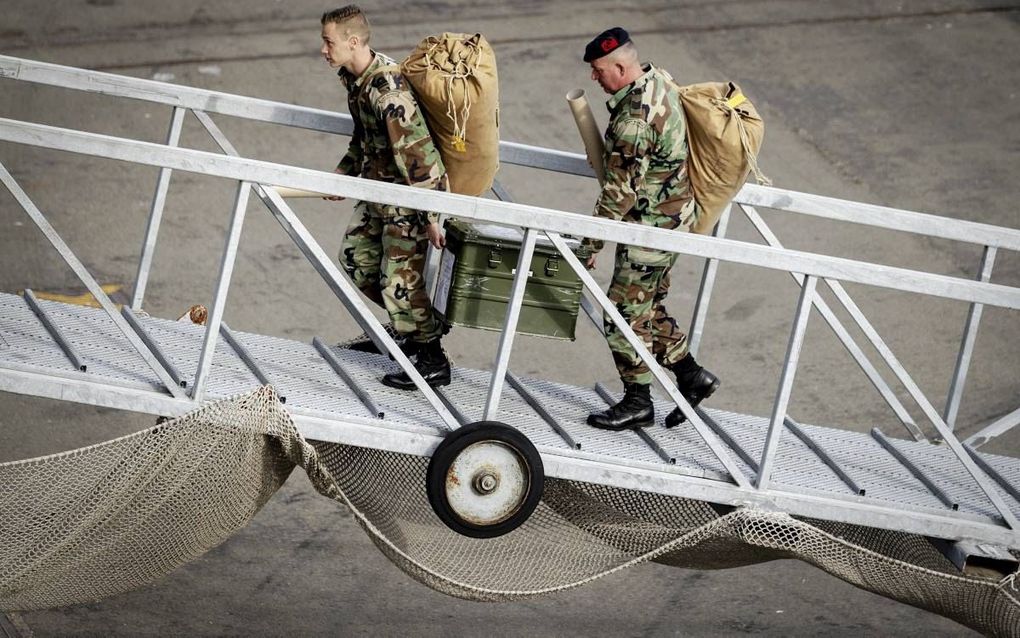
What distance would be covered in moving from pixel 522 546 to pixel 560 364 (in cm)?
316

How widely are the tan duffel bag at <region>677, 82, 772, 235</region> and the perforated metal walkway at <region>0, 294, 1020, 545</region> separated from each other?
0.99 metres

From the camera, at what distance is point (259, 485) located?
5.83 m

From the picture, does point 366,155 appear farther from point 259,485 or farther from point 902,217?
point 902,217

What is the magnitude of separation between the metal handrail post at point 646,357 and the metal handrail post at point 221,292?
3.58ft

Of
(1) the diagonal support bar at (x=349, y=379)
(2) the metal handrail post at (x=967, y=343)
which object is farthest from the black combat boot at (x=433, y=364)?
(2) the metal handrail post at (x=967, y=343)

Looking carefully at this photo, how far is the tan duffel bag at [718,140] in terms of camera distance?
5.83 m

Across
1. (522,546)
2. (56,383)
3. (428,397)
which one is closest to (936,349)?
(522,546)

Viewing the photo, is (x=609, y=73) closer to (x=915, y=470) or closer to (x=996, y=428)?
(x=915, y=470)

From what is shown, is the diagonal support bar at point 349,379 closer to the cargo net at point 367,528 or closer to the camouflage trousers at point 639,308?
the cargo net at point 367,528

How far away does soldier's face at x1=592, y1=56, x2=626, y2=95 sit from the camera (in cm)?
578

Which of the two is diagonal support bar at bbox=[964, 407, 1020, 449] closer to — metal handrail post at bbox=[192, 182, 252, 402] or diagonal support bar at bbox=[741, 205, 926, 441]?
diagonal support bar at bbox=[741, 205, 926, 441]

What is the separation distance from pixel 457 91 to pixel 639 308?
3.71 feet

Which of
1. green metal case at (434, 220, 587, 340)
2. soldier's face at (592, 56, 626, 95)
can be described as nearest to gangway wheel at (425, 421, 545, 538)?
green metal case at (434, 220, 587, 340)

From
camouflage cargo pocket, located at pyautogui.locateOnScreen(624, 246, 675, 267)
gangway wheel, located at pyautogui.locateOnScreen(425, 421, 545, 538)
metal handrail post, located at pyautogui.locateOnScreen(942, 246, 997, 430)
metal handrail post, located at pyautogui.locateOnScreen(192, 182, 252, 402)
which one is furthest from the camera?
metal handrail post, located at pyautogui.locateOnScreen(942, 246, 997, 430)
